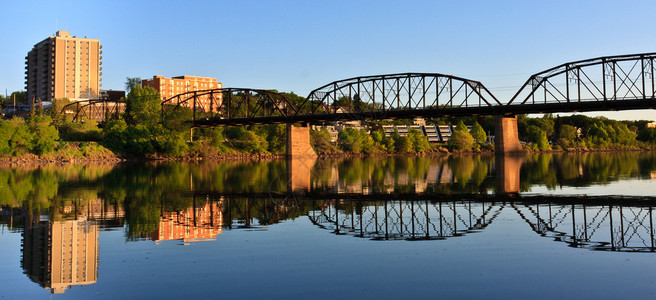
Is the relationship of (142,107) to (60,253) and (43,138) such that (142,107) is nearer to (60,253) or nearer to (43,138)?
(43,138)

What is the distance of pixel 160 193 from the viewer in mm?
34281

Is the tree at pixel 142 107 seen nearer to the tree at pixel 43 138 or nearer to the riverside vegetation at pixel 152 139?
the riverside vegetation at pixel 152 139

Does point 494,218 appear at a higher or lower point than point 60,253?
higher

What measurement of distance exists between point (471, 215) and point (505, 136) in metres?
84.5

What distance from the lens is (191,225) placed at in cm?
2083

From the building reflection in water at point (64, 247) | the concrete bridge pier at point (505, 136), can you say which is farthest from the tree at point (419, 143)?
the building reflection in water at point (64, 247)

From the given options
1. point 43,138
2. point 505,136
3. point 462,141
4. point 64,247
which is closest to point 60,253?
point 64,247

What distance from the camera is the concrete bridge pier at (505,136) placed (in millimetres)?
102375

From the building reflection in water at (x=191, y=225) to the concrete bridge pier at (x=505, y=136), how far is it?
84.4 m

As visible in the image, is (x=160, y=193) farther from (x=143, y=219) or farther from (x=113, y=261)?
(x=113, y=261)

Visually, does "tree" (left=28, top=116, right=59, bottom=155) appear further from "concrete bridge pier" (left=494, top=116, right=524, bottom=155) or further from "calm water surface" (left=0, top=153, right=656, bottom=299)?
"concrete bridge pier" (left=494, top=116, right=524, bottom=155)

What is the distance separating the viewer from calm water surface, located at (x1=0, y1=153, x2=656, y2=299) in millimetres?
12016

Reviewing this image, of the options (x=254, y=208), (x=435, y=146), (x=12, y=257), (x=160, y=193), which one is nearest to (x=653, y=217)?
(x=254, y=208)

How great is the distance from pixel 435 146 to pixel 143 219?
168879 millimetres
